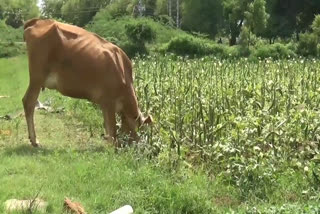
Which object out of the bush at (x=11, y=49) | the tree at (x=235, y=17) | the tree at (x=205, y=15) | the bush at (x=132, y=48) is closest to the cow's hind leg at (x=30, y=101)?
the bush at (x=132, y=48)

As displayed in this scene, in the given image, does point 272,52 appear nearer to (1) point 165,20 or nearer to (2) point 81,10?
(1) point 165,20

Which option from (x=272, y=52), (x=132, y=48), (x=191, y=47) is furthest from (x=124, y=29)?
(x=272, y=52)

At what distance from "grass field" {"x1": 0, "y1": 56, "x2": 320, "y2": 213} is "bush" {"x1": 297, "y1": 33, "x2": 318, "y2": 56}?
22.7m

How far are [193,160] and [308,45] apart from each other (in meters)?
25.7

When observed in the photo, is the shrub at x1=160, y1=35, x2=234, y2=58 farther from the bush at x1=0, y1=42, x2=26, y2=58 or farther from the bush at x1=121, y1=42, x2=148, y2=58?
the bush at x1=0, y1=42, x2=26, y2=58

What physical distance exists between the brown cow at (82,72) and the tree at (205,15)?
122ft

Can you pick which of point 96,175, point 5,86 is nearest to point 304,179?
point 96,175

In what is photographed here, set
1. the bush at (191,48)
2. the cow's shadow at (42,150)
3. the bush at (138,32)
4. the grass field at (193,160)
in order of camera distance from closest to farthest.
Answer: the grass field at (193,160), the cow's shadow at (42,150), the bush at (138,32), the bush at (191,48)

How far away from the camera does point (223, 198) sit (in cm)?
626

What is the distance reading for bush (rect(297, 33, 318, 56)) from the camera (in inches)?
1233

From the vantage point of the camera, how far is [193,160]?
24.4ft

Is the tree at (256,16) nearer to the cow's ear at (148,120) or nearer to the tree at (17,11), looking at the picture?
the cow's ear at (148,120)

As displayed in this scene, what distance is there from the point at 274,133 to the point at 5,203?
3194 mm

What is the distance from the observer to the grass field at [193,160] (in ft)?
19.3
